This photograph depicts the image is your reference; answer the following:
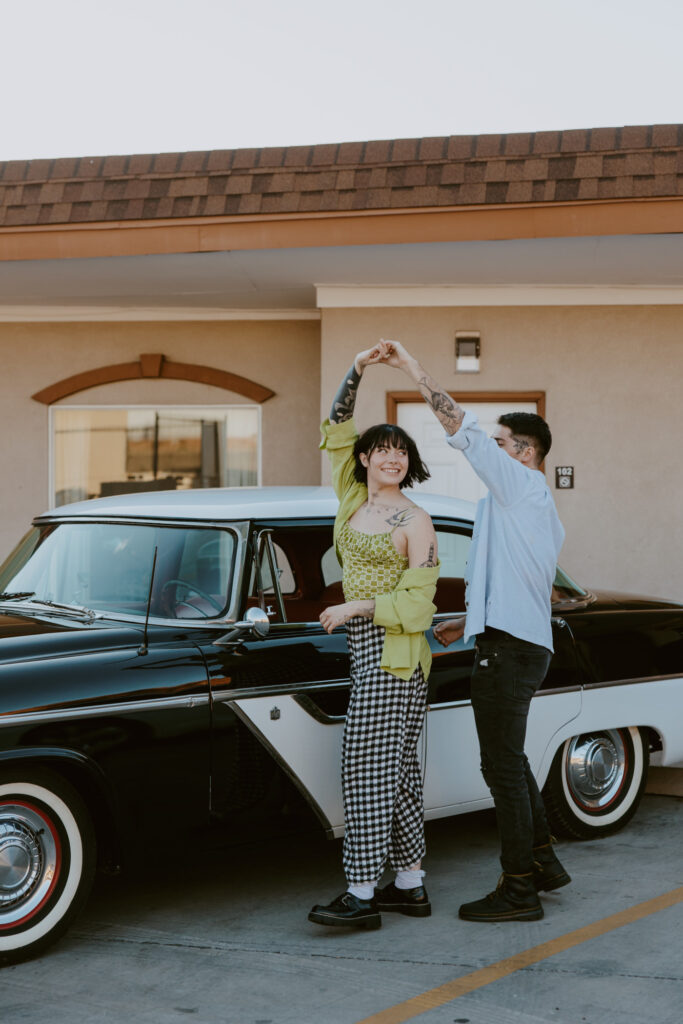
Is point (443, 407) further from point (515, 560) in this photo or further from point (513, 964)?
point (513, 964)

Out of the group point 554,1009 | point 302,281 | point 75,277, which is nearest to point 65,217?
point 75,277

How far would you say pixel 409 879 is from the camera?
4520 millimetres

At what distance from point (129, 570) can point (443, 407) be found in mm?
1495

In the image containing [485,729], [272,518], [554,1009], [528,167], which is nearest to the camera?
[554,1009]

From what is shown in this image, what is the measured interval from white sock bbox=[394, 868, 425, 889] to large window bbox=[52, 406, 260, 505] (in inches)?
261

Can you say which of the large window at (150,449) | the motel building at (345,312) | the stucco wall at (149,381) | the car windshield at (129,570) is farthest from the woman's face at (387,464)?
the large window at (150,449)

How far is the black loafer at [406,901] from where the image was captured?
449cm

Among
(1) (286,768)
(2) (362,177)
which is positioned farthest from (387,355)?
(2) (362,177)

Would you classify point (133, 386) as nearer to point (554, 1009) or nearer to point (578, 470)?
point (578, 470)

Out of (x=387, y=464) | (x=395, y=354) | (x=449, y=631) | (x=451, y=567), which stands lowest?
(x=449, y=631)

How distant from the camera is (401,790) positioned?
447 cm

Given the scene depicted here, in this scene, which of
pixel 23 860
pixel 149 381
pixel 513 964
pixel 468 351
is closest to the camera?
pixel 23 860

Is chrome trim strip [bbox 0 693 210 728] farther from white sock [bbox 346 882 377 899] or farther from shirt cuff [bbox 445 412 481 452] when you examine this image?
shirt cuff [bbox 445 412 481 452]

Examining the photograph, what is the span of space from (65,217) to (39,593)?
4.43m
